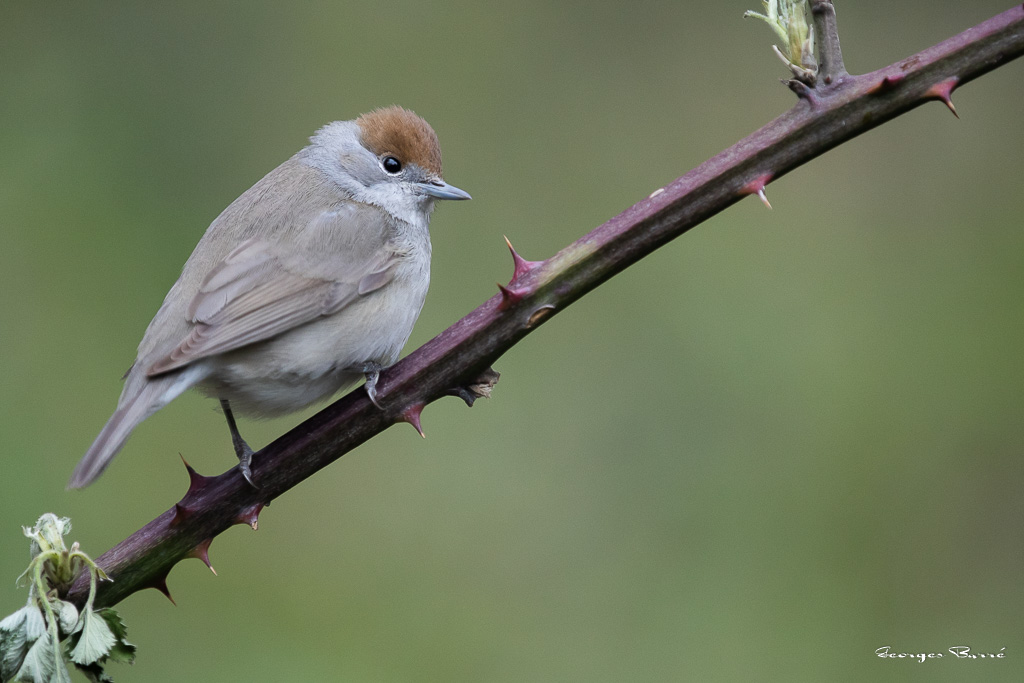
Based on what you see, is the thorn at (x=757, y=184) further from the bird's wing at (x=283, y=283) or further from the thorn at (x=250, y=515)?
the bird's wing at (x=283, y=283)

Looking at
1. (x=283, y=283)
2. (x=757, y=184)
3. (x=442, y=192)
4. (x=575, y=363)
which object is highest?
(x=442, y=192)

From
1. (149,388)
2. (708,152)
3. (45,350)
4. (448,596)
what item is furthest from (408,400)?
(708,152)

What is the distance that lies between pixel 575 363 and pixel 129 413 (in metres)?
3.12

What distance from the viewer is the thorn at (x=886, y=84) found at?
2.37 meters

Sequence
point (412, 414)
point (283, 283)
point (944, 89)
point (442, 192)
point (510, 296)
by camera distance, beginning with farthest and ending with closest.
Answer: point (442, 192), point (283, 283), point (412, 414), point (510, 296), point (944, 89)

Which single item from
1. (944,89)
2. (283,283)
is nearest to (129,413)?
(283,283)

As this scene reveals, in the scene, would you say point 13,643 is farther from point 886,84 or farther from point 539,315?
point 886,84

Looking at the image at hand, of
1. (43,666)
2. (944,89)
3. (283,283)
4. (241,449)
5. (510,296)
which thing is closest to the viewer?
(43,666)

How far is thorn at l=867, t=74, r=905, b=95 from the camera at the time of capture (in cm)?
237

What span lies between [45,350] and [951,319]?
4.97m

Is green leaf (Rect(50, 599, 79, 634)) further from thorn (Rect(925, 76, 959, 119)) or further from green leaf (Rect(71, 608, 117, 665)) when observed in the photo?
thorn (Rect(925, 76, 959, 119))

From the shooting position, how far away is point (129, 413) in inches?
120

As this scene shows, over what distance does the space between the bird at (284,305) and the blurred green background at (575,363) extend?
2.77 feet

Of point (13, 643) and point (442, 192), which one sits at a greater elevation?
point (442, 192)
